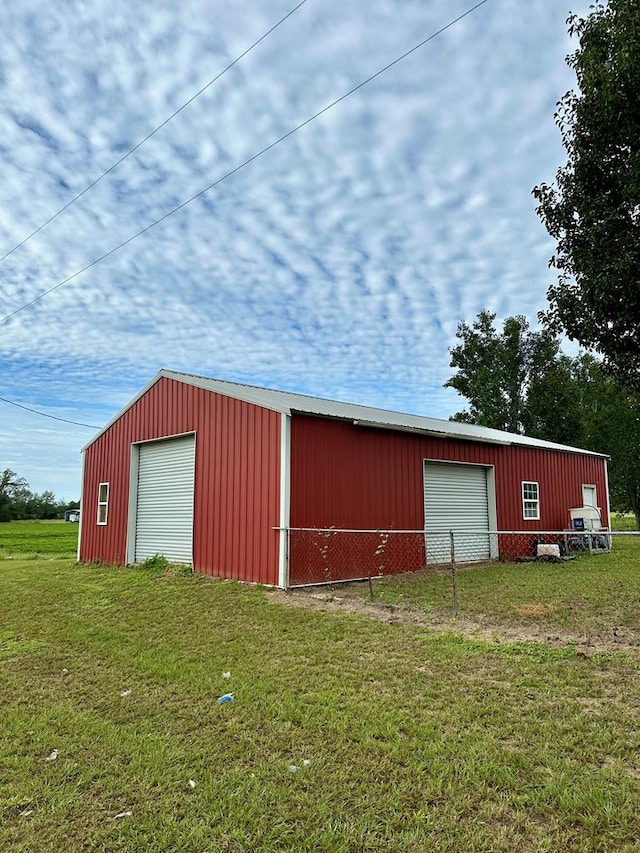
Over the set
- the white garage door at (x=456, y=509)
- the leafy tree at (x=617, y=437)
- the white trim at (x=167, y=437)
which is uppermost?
the leafy tree at (x=617, y=437)

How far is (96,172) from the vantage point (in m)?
10.1

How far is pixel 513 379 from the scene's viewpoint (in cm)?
2898

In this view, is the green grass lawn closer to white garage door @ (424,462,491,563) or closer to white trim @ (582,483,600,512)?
white garage door @ (424,462,491,563)

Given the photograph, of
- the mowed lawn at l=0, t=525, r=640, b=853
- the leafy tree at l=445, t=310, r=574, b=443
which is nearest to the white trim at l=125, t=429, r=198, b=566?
the mowed lawn at l=0, t=525, r=640, b=853

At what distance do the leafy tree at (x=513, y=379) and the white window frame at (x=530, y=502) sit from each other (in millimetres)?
13027

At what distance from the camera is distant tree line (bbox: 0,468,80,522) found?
4796 cm

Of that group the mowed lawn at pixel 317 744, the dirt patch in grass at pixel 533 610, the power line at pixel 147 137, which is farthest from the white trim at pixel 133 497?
the dirt patch in grass at pixel 533 610

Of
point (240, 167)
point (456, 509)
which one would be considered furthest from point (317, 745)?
point (456, 509)

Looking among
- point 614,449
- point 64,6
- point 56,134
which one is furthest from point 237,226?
point 614,449

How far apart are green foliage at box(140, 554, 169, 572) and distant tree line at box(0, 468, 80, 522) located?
4128 cm

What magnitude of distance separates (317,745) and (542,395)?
2732 cm

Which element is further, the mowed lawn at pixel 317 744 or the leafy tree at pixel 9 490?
the leafy tree at pixel 9 490

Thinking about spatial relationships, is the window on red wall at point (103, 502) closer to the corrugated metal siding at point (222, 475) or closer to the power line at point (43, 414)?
the corrugated metal siding at point (222, 475)

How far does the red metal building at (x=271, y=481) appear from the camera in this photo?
9.22 m
